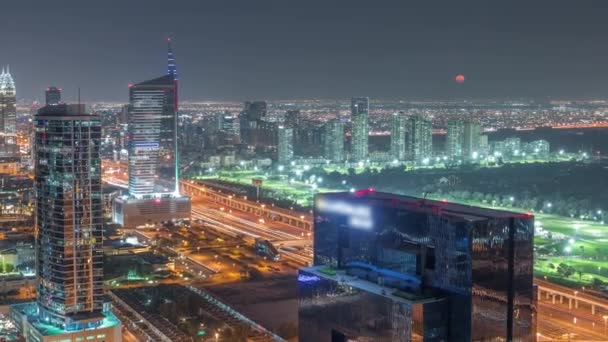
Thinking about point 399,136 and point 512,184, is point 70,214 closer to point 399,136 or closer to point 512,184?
point 512,184

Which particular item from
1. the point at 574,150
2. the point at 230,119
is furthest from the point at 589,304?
→ the point at 230,119

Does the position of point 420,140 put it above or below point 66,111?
below

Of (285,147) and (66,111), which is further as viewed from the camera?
(285,147)

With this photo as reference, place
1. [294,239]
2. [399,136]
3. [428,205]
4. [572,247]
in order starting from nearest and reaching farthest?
[428,205], [572,247], [294,239], [399,136]

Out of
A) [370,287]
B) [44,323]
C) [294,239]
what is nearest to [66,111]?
[44,323]

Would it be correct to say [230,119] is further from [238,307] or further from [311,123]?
[238,307]

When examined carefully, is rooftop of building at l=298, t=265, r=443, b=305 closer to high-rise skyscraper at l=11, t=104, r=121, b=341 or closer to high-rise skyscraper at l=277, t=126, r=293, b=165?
high-rise skyscraper at l=11, t=104, r=121, b=341

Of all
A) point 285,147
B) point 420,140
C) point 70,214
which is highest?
point 420,140

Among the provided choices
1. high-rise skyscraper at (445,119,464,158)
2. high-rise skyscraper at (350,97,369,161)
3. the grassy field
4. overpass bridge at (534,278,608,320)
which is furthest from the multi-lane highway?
high-rise skyscraper at (445,119,464,158)
